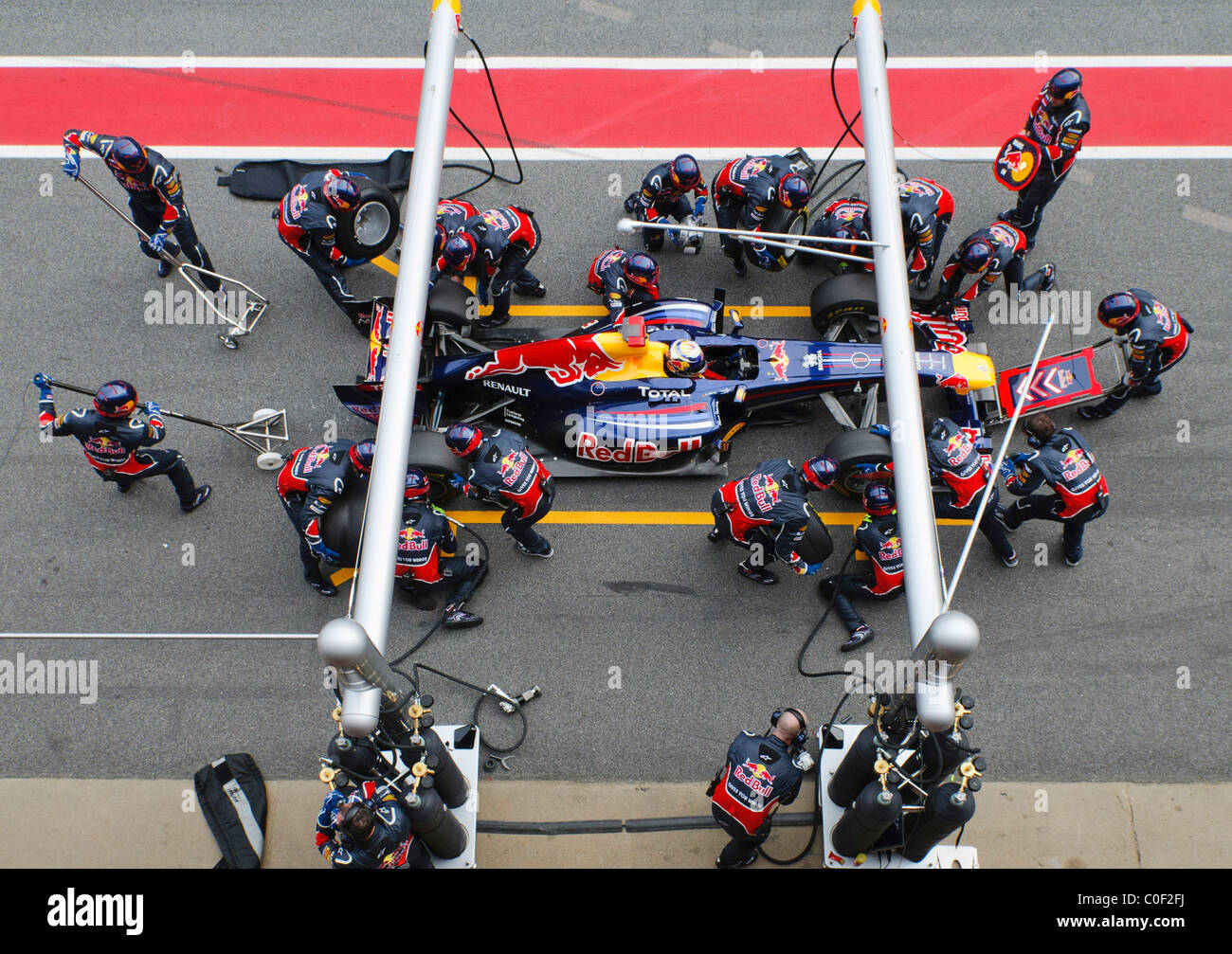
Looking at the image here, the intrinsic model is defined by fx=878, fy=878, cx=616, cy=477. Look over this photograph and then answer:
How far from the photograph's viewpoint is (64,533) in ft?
25.7

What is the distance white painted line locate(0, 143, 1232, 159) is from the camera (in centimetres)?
988

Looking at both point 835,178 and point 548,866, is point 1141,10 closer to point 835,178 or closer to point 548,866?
point 835,178

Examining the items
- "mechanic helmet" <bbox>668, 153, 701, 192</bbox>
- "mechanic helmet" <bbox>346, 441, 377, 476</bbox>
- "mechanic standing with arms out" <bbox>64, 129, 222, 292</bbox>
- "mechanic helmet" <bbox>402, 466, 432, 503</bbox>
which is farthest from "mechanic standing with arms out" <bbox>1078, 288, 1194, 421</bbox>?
"mechanic standing with arms out" <bbox>64, 129, 222, 292</bbox>

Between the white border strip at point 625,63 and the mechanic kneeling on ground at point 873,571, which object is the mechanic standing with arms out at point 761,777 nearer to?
the mechanic kneeling on ground at point 873,571

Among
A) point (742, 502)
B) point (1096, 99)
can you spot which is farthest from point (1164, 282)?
point (742, 502)

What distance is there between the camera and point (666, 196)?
862 cm

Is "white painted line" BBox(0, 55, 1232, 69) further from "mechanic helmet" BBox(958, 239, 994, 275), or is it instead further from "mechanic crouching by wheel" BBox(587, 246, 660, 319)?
"mechanic crouching by wheel" BBox(587, 246, 660, 319)

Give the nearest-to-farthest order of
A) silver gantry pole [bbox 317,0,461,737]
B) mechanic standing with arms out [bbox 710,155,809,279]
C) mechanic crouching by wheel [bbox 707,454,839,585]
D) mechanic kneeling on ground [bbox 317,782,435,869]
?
silver gantry pole [bbox 317,0,461,737] → mechanic kneeling on ground [bbox 317,782,435,869] → mechanic crouching by wheel [bbox 707,454,839,585] → mechanic standing with arms out [bbox 710,155,809,279]

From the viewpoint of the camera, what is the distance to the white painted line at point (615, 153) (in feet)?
32.4

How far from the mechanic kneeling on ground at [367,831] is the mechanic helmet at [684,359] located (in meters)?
3.98

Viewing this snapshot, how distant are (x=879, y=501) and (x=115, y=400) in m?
6.05

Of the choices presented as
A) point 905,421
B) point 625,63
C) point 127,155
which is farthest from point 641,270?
point 127,155

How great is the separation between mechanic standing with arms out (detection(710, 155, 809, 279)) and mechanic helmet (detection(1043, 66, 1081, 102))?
2.39m

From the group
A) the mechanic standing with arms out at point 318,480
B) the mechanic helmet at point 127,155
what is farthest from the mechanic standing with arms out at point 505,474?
the mechanic helmet at point 127,155
